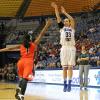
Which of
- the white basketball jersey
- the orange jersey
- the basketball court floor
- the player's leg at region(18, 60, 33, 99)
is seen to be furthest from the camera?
the basketball court floor

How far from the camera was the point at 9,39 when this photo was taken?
98.1 feet

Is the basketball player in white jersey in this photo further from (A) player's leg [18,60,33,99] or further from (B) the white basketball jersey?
(A) player's leg [18,60,33,99]

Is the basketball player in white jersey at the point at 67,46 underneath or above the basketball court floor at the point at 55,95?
above

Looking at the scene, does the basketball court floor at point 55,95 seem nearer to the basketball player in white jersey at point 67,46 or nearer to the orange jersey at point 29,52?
the basketball player in white jersey at point 67,46

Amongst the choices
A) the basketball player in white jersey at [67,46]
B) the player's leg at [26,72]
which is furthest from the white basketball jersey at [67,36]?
the player's leg at [26,72]

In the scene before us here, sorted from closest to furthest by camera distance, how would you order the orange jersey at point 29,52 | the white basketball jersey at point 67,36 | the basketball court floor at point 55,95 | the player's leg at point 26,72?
the player's leg at point 26,72
the orange jersey at point 29,52
the white basketball jersey at point 67,36
the basketball court floor at point 55,95

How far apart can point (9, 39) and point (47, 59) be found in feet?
28.3

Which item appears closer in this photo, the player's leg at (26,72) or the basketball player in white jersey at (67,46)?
the player's leg at (26,72)

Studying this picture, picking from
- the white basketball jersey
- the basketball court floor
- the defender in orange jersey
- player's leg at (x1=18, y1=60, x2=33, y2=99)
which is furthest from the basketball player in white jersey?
player's leg at (x1=18, y1=60, x2=33, y2=99)

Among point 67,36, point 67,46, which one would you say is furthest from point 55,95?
point 67,36

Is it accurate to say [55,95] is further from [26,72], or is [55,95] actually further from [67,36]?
[26,72]

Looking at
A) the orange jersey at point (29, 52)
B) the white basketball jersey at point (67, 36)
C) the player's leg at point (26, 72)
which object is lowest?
the player's leg at point (26, 72)

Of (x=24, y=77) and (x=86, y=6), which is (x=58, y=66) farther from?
(x=24, y=77)

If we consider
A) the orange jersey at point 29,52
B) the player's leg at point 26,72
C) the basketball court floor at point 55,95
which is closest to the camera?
the player's leg at point 26,72
